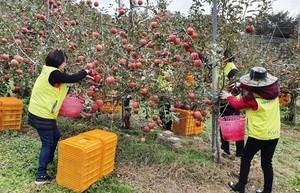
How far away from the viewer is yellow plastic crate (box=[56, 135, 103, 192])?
3.13 metres

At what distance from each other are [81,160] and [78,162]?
0.05m

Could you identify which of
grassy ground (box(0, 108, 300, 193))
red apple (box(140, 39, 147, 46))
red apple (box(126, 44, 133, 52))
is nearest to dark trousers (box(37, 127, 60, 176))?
grassy ground (box(0, 108, 300, 193))

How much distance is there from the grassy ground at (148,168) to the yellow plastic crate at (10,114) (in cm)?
14

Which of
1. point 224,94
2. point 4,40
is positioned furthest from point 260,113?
point 4,40

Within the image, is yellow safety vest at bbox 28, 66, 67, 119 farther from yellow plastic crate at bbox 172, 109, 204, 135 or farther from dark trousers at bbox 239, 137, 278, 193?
yellow plastic crate at bbox 172, 109, 204, 135

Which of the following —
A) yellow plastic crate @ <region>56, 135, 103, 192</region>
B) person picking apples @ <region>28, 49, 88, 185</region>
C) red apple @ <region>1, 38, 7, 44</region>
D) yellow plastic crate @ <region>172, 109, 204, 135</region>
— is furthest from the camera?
yellow plastic crate @ <region>172, 109, 204, 135</region>

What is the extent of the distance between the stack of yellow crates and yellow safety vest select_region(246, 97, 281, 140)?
1.63 m

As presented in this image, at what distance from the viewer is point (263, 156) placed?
11.7ft

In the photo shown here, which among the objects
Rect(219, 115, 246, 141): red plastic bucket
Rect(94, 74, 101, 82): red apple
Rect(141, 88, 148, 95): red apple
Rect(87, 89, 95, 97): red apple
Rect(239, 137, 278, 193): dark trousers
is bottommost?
Rect(239, 137, 278, 193): dark trousers

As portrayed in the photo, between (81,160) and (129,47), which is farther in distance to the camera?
(129,47)

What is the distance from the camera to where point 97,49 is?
3.66m

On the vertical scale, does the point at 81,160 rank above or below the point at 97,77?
below

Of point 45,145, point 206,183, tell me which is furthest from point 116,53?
point 206,183

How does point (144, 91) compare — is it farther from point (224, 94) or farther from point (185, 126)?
point (185, 126)
